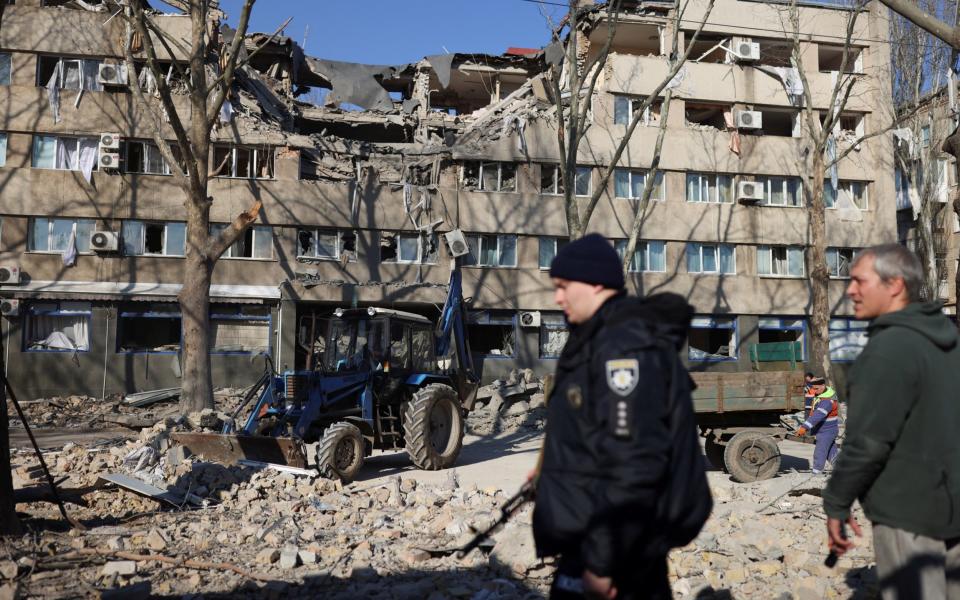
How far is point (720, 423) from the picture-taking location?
1108 cm

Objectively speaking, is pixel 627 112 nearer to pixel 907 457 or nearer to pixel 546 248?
pixel 546 248

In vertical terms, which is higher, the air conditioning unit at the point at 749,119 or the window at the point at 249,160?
the air conditioning unit at the point at 749,119

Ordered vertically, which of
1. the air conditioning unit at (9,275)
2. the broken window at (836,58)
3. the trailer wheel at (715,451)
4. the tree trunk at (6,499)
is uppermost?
the broken window at (836,58)

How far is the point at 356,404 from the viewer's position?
11820mm

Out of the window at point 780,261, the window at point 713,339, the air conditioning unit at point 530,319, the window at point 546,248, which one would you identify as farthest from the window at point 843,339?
the air conditioning unit at point 530,319

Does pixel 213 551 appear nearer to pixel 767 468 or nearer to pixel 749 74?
pixel 767 468

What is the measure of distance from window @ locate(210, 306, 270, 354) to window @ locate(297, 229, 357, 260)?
8.57ft

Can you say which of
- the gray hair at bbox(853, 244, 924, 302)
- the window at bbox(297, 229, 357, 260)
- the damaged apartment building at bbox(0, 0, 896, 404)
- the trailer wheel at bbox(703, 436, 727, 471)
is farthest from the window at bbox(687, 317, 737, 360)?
the gray hair at bbox(853, 244, 924, 302)

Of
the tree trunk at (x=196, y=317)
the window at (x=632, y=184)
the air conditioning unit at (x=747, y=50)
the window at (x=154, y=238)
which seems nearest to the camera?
the tree trunk at (x=196, y=317)

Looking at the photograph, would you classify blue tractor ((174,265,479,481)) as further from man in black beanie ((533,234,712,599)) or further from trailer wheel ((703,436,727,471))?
man in black beanie ((533,234,712,599))

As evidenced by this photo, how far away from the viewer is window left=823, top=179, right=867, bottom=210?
31844 mm

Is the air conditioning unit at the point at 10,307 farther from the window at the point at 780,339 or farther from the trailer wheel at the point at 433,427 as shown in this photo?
the window at the point at 780,339

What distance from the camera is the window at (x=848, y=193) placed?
3184 centimetres

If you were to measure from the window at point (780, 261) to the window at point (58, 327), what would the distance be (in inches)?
968
